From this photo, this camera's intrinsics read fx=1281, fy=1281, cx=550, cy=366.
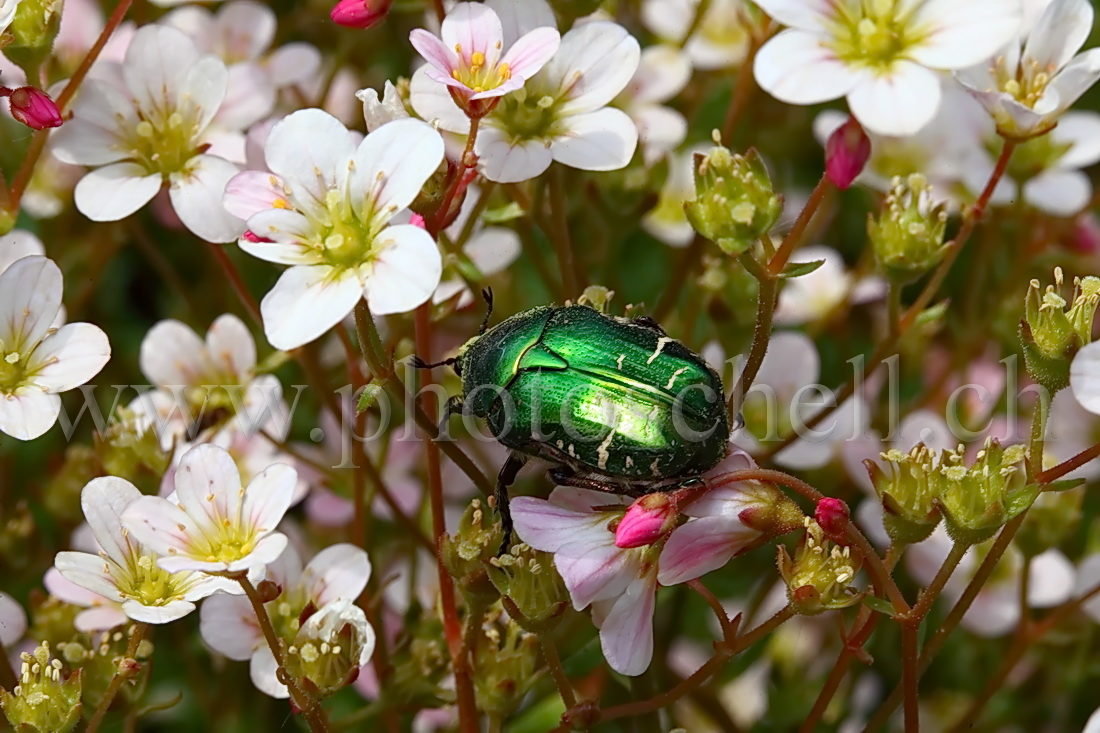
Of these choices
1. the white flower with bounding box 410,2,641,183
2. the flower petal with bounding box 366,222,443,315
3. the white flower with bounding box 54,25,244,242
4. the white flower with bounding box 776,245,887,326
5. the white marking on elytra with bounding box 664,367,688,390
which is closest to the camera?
the flower petal with bounding box 366,222,443,315

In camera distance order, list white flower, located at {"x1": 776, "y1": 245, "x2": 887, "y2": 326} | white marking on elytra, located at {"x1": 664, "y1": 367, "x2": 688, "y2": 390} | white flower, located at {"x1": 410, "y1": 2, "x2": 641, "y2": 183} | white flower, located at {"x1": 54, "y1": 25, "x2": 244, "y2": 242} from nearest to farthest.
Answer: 1. white marking on elytra, located at {"x1": 664, "y1": 367, "x2": 688, "y2": 390}
2. white flower, located at {"x1": 410, "y1": 2, "x2": 641, "y2": 183}
3. white flower, located at {"x1": 54, "y1": 25, "x2": 244, "y2": 242}
4. white flower, located at {"x1": 776, "y1": 245, "x2": 887, "y2": 326}

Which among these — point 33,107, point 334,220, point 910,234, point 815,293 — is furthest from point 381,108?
point 815,293

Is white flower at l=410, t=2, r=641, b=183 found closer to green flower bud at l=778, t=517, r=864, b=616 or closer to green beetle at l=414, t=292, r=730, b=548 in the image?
green beetle at l=414, t=292, r=730, b=548

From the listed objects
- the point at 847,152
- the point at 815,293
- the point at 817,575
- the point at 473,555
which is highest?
the point at 847,152

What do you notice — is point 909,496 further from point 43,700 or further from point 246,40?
point 246,40

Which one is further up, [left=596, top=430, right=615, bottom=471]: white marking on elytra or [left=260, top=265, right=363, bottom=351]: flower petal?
[left=260, top=265, right=363, bottom=351]: flower petal

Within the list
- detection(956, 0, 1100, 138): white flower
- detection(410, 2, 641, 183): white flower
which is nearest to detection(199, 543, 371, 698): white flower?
detection(410, 2, 641, 183): white flower

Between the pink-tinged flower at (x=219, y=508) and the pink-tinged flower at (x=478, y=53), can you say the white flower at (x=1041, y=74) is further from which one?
the pink-tinged flower at (x=219, y=508)
